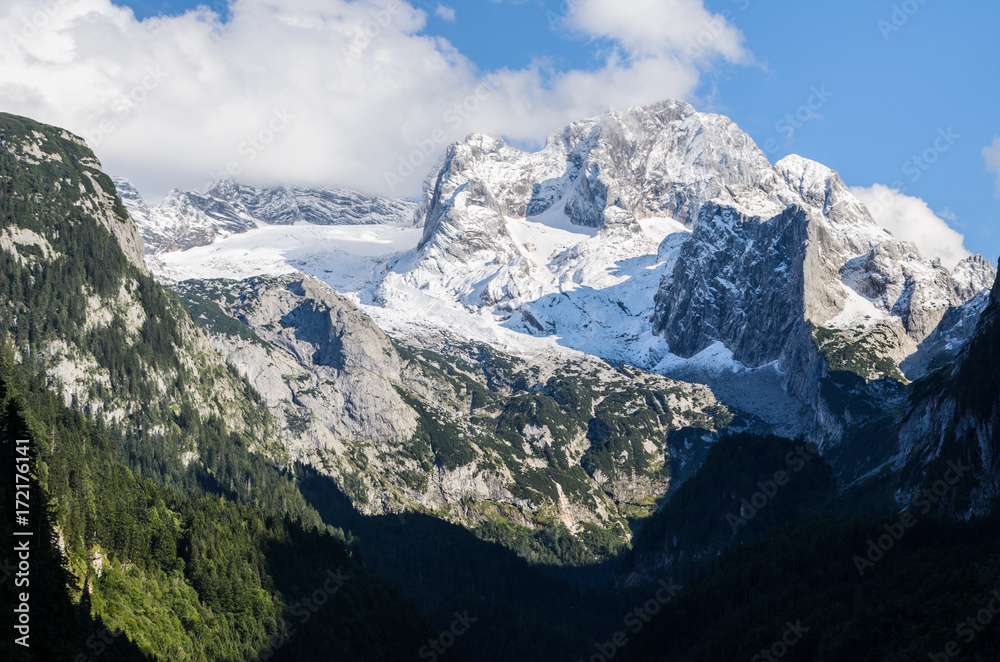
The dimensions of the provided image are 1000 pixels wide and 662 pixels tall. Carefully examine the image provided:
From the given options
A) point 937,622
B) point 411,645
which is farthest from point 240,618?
point 937,622

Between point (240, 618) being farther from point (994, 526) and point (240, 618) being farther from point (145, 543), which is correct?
point (994, 526)

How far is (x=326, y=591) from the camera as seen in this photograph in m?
197

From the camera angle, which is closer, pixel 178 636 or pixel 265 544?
pixel 178 636

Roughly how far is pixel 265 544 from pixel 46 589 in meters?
90.5

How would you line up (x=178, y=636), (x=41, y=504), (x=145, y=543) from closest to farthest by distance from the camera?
(x=41, y=504) < (x=178, y=636) < (x=145, y=543)

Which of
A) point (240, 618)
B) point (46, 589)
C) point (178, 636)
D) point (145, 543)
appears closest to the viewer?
point (46, 589)

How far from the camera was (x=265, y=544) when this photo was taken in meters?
196

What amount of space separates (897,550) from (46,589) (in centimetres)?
15720

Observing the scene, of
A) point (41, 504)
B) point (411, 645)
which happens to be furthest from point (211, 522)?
point (41, 504)

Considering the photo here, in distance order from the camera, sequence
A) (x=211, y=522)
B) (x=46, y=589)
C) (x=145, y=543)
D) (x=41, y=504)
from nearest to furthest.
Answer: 1. (x=46, y=589)
2. (x=41, y=504)
3. (x=145, y=543)
4. (x=211, y=522)

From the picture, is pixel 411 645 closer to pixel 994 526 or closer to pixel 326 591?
pixel 326 591

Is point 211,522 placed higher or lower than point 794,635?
higher

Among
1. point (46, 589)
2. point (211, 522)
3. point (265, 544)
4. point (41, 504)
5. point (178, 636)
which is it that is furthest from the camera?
point (265, 544)

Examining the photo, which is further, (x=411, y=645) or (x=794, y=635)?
(x=411, y=645)
